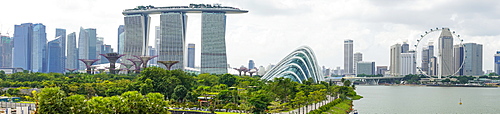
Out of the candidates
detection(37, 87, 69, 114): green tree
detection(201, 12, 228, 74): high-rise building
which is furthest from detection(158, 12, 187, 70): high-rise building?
detection(37, 87, 69, 114): green tree

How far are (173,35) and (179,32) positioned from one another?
2.08 m

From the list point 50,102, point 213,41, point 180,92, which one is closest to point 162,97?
point 50,102

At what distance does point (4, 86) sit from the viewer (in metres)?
79.9

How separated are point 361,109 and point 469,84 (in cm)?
13124

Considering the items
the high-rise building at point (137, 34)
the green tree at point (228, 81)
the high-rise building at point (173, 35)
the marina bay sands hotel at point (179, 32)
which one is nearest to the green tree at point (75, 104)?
the green tree at point (228, 81)

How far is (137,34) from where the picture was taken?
549ft

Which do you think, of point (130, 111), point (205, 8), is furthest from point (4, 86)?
point (205, 8)

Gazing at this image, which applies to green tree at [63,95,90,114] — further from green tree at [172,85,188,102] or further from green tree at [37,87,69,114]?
green tree at [172,85,188,102]

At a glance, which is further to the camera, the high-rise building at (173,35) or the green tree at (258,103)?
the high-rise building at (173,35)

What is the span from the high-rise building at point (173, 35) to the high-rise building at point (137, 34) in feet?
25.4

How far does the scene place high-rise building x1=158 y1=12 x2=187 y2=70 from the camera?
161125 mm

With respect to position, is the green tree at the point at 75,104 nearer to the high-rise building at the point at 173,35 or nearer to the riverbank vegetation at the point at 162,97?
the riverbank vegetation at the point at 162,97

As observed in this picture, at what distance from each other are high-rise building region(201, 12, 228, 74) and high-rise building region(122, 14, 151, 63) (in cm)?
2094

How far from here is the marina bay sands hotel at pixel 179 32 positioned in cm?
15738
